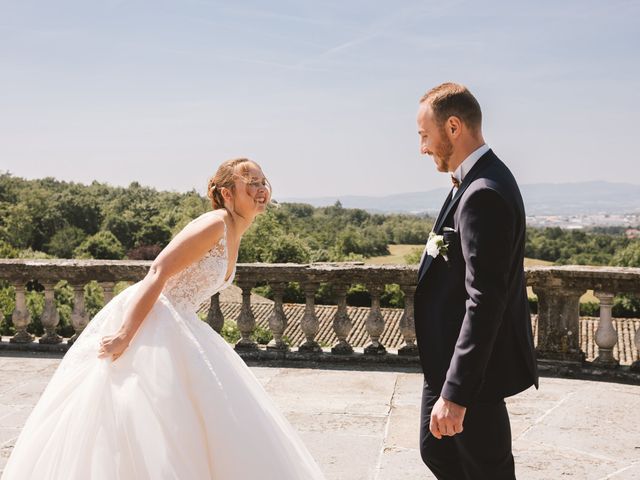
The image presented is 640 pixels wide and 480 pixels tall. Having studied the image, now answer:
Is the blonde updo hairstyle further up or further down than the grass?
further up

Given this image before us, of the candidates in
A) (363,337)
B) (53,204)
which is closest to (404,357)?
(363,337)

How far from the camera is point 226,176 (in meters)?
3.43

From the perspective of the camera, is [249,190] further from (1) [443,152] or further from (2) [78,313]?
(2) [78,313]

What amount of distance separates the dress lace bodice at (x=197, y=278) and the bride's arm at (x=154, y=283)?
139 millimetres

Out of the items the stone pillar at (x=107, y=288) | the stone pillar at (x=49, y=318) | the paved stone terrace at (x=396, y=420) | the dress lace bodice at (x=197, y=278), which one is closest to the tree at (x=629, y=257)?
the paved stone terrace at (x=396, y=420)

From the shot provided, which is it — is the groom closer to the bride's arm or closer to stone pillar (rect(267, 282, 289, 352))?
the bride's arm

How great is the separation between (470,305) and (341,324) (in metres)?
4.35

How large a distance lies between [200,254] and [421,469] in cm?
197

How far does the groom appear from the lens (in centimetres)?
238

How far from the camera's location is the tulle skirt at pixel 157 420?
2764 millimetres

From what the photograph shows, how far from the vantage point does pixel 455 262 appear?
2586 mm

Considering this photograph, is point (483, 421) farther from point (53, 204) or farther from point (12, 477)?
point (53, 204)

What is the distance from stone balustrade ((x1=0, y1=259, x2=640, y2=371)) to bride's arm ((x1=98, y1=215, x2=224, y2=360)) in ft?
10.5

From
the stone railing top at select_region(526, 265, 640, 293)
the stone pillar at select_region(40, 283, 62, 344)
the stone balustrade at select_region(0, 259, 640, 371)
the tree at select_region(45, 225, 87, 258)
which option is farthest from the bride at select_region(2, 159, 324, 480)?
the tree at select_region(45, 225, 87, 258)
